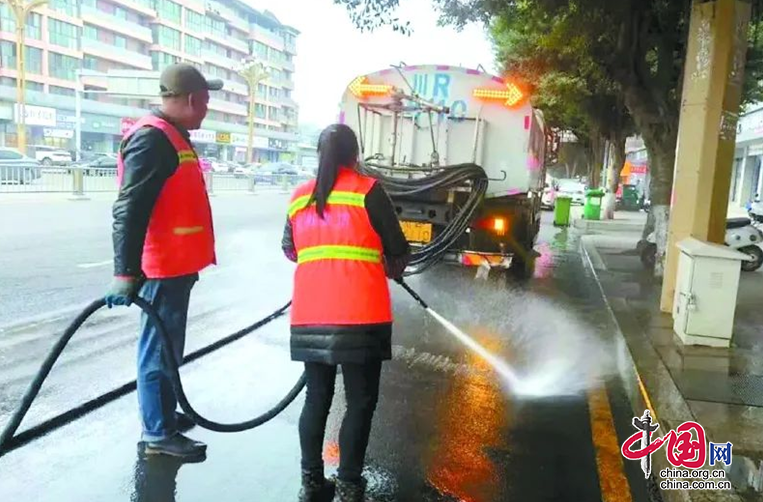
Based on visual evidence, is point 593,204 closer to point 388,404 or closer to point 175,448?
point 388,404

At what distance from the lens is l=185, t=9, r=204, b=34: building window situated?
73450 millimetres

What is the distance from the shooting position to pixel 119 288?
3.42m

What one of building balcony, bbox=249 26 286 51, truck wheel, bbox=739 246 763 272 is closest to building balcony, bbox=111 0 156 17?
building balcony, bbox=249 26 286 51

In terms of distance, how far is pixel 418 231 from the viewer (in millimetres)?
9133

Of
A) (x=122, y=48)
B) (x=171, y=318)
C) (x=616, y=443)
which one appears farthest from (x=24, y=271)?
(x=122, y=48)

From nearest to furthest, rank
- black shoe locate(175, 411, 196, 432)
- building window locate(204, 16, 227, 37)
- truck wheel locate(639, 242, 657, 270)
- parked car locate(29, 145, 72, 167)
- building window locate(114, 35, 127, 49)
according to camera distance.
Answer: black shoe locate(175, 411, 196, 432)
truck wheel locate(639, 242, 657, 270)
parked car locate(29, 145, 72, 167)
building window locate(114, 35, 127, 49)
building window locate(204, 16, 227, 37)

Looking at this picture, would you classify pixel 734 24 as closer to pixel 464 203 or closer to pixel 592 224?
pixel 464 203

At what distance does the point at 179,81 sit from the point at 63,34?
60.3 m

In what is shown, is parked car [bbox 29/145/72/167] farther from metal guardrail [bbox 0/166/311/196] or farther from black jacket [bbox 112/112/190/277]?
black jacket [bbox 112/112/190/277]

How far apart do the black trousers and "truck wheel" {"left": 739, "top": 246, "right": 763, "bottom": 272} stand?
11.0 meters

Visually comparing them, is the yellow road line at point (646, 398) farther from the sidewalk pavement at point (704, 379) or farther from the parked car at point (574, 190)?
the parked car at point (574, 190)

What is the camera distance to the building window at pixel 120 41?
213 feet

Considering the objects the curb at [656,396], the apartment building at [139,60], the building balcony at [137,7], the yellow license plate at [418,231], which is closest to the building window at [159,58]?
the apartment building at [139,60]

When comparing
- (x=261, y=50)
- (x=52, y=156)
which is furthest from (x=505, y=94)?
(x=261, y=50)
